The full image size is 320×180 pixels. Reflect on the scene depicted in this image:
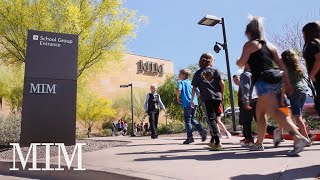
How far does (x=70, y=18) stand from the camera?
11.5 metres

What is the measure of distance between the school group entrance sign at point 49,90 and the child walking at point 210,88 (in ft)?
10.1

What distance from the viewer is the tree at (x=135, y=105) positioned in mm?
55312

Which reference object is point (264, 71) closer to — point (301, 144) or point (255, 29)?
point (255, 29)

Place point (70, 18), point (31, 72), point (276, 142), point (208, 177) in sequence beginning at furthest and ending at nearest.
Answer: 1. point (70, 18)
2. point (31, 72)
3. point (276, 142)
4. point (208, 177)

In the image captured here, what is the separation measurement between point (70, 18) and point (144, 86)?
5216 centimetres

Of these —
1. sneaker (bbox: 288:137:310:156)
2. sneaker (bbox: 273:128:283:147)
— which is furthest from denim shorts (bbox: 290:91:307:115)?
sneaker (bbox: 288:137:310:156)

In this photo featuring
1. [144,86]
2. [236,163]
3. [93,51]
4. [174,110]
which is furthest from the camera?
[144,86]

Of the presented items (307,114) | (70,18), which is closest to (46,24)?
(70,18)

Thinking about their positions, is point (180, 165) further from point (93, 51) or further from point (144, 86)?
point (144, 86)

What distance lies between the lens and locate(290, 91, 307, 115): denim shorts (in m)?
5.84

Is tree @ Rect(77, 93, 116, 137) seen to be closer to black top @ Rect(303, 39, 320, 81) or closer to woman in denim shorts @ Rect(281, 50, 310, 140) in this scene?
woman in denim shorts @ Rect(281, 50, 310, 140)

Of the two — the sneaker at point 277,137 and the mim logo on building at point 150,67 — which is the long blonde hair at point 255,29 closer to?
the sneaker at point 277,137

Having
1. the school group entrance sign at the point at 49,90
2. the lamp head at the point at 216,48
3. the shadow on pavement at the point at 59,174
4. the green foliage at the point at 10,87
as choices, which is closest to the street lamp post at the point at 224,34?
the lamp head at the point at 216,48

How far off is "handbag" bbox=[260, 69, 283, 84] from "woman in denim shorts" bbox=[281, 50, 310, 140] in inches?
34.0
